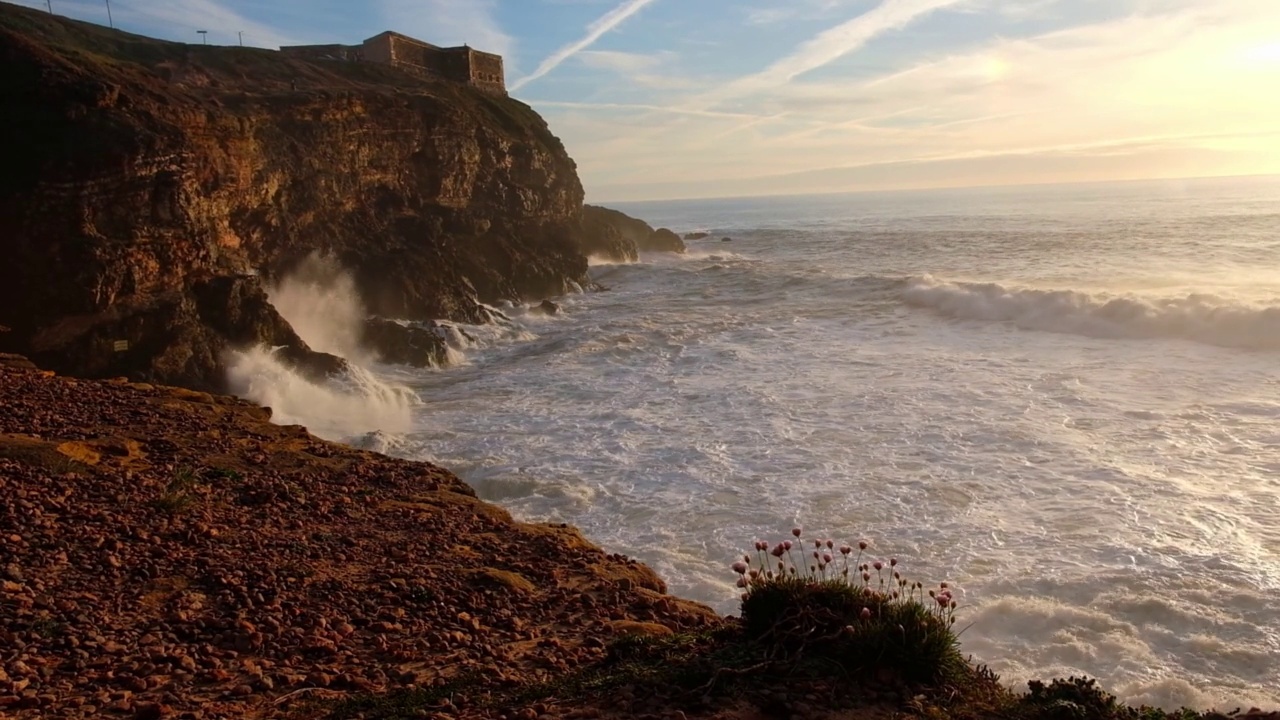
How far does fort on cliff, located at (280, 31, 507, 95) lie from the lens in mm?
37031

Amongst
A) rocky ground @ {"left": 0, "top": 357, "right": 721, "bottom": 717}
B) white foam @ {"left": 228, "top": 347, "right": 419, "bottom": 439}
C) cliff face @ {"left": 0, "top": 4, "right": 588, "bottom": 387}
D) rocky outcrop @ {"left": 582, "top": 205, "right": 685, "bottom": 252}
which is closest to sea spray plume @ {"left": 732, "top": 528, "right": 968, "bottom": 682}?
rocky ground @ {"left": 0, "top": 357, "right": 721, "bottom": 717}

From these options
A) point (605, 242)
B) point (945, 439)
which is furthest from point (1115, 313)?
point (605, 242)

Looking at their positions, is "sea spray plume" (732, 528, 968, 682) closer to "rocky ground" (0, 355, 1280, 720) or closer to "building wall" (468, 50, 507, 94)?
"rocky ground" (0, 355, 1280, 720)

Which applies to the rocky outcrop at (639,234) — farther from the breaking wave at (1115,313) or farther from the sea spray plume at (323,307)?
the sea spray plume at (323,307)

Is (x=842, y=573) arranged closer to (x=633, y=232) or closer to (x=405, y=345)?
(x=405, y=345)

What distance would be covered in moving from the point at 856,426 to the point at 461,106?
2598 cm

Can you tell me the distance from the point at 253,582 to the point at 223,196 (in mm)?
16253

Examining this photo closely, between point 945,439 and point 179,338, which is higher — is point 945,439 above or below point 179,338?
below

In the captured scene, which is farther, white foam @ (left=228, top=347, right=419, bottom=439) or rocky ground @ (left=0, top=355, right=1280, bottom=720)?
white foam @ (left=228, top=347, right=419, bottom=439)

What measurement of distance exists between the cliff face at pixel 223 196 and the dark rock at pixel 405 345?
346 centimetres

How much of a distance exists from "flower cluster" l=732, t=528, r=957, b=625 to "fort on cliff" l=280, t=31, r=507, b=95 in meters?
33.5

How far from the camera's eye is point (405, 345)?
22.3 m

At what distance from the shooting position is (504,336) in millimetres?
26656

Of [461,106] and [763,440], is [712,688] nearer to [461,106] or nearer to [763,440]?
[763,440]
